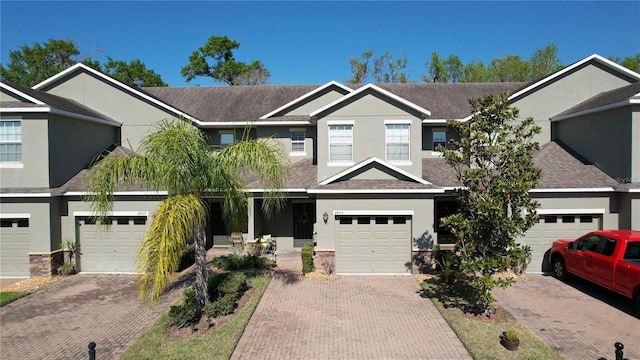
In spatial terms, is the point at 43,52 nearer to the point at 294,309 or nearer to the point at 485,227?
the point at 294,309

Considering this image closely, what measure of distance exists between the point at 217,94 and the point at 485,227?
17981 mm

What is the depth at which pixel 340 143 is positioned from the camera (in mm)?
15938

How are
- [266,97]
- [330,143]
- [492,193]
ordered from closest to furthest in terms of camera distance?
[492,193]
[330,143]
[266,97]

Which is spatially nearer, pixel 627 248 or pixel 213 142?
pixel 627 248

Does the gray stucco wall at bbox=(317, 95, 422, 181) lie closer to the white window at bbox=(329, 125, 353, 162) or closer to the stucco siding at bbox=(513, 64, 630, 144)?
the white window at bbox=(329, 125, 353, 162)

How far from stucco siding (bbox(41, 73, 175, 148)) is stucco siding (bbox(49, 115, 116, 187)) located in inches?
42.3

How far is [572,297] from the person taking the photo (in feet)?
38.2

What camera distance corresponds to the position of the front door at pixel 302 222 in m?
18.0

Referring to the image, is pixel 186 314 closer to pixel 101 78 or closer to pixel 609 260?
pixel 609 260

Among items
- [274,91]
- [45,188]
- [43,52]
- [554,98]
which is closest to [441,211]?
[554,98]

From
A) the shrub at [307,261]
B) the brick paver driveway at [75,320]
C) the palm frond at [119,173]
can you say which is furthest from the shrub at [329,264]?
the palm frond at [119,173]

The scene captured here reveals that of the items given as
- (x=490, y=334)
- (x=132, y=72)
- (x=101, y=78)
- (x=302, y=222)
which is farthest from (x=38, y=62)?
(x=490, y=334)

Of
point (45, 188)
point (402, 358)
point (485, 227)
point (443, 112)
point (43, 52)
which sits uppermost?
point (43, 52)

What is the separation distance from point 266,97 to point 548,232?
15.9m
